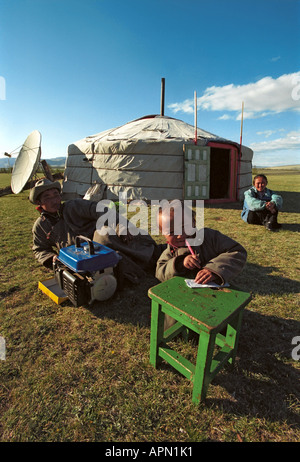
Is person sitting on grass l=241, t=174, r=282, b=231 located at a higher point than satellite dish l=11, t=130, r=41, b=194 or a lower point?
lower

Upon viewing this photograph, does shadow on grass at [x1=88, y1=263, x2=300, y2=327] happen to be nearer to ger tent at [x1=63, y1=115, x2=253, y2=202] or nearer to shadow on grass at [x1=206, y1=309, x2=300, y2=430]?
shadow on grass at [x1=206, y1=309, x2=300, y2=430]

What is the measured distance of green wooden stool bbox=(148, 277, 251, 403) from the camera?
1312 mm

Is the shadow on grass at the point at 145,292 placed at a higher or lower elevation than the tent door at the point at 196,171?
lower

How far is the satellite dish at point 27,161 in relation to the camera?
27.6 feet

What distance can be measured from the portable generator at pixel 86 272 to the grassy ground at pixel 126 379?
286 mm

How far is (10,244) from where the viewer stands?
452cm

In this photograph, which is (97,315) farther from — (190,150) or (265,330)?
(190,150)

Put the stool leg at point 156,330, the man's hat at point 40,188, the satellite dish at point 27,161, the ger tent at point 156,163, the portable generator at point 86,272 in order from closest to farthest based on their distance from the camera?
the stool leg at point 156,330
the portable generator at point 86,272
the man's hat at point 40,188
the ger tent at point 156,163
the satellite dish at point 27,161

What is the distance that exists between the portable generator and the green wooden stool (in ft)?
2.51

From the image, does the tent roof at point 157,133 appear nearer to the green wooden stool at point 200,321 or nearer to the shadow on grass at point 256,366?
the shadow on grass at point 256,366

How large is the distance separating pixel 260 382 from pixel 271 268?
6.98 feet

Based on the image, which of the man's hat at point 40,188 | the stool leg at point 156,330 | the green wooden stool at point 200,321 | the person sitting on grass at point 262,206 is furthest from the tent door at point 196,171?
the stool leg at point 156,330

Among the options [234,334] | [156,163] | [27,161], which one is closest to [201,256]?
[234,334]

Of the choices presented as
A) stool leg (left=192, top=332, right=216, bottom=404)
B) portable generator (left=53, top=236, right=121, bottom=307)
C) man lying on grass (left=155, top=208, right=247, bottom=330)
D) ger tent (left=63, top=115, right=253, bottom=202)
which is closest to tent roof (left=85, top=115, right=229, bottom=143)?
ger tent (left=63, top=115, right=253, bottom=202)
